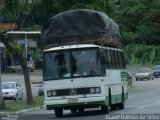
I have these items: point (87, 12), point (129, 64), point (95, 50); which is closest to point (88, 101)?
point (95, 50)

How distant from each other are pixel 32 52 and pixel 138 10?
18.3 meters

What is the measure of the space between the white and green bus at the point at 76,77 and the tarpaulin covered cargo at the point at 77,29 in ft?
3.20

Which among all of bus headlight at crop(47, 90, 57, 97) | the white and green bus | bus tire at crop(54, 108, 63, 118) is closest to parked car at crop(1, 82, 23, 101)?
bus tire at crop(54, 108, 63, 118)

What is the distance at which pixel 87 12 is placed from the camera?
89.4 feet

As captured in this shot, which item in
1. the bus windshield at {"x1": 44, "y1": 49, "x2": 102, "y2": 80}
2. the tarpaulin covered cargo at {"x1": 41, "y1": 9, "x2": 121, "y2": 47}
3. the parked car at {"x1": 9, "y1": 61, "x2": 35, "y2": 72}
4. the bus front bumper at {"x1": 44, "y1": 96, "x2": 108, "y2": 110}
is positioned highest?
the tarpaulin covered cargo at {"x1": 41, "y1": 9, "x2": 121, "y2": 47}

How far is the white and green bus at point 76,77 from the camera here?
25375 mm

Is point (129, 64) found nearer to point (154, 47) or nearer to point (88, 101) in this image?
point (154, 47)

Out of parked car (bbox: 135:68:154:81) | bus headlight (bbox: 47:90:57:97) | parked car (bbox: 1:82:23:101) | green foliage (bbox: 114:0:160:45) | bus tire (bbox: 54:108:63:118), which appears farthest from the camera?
green foliage (bbox: 114:0:160:45)

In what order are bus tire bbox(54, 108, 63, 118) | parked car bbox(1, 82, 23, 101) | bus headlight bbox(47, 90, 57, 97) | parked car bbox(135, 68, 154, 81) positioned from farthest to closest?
parked car bbox(135, 68, 154, 81) < parked car bbox(1, 82, 23, 101) < bus tire bbox(54, 108, 63, 118) < bus headlight bbox(47, 90, 57, 97)

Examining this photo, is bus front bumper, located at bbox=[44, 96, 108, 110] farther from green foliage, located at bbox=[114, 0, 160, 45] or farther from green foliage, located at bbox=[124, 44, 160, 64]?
green foliage, located at bbox=[114, 0, 160, 45]

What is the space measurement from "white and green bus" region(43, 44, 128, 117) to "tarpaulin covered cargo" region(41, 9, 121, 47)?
976 mm

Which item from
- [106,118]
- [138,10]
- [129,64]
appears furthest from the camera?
[138,10]

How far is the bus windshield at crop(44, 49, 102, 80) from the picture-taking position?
1006 inches

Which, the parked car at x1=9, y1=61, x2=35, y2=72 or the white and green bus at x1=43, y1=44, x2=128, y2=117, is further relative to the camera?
the parked car at x1=9, y1=61, x2=35, y2=72
